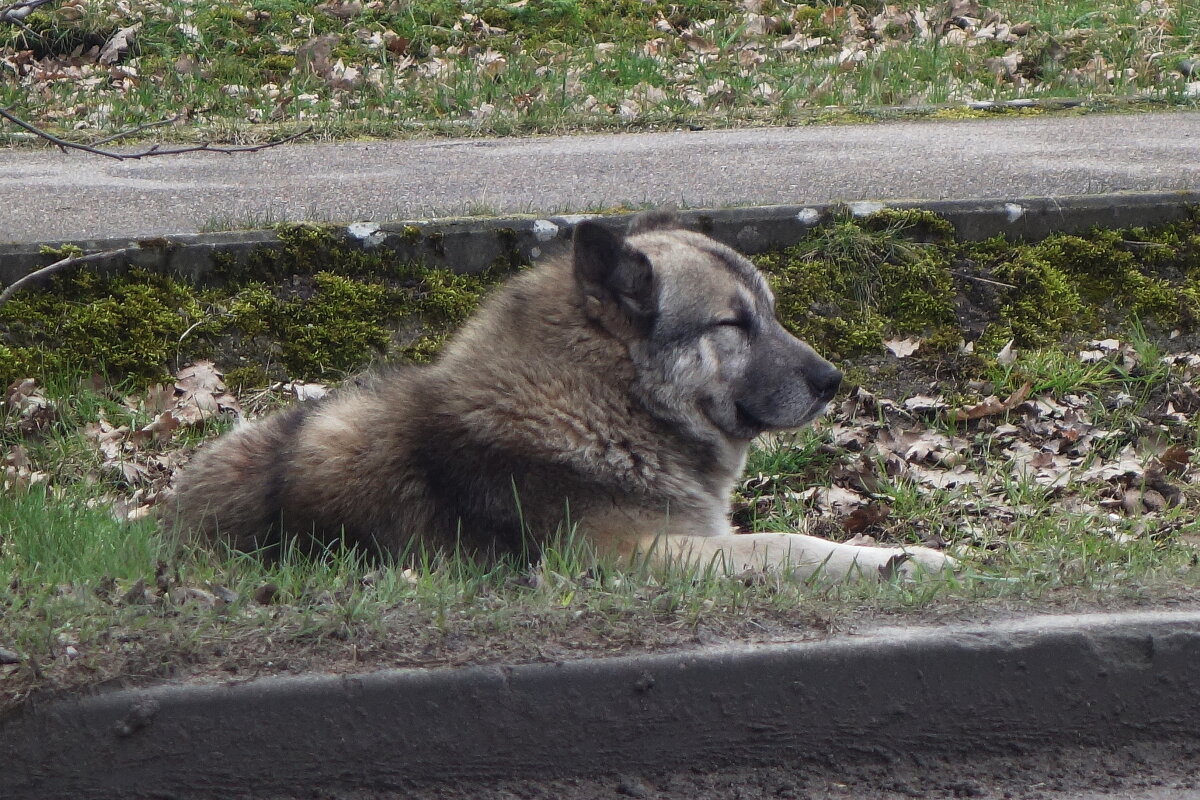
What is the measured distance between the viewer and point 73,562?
3678 mm

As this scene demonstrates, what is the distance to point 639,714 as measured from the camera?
10.0 feet

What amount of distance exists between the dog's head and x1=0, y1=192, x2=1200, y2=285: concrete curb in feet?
6.26

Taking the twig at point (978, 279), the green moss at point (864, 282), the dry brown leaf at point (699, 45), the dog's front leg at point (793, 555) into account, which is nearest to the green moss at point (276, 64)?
the dry brown leaf at point (699, 45)

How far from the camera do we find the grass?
9.84 metres

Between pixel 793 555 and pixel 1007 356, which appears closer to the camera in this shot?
pixel 793 555

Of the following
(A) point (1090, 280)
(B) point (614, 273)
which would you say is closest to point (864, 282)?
(A) point (1090, 280)

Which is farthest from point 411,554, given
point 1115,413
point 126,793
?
point 1115,413

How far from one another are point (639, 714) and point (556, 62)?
29.6 feet

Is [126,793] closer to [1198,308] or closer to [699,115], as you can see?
[1198,308]

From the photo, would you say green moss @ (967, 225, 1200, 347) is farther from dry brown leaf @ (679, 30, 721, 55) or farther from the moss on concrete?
dry brown leaf @ (679, 30, 721, 55)

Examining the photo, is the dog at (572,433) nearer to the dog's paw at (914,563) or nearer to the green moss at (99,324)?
the dog's paw at (914,563)

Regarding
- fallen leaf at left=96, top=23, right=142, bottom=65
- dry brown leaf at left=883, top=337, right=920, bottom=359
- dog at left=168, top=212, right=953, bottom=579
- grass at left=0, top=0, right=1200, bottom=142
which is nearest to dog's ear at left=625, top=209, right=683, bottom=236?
dog at left=168, top=212, right=953, bottom=579

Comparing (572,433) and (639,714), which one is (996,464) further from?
(639,714)

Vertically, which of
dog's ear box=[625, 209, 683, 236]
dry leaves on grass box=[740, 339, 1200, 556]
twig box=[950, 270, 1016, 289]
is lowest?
dry leaves on grass box=[740, 339, 1200, 556]
